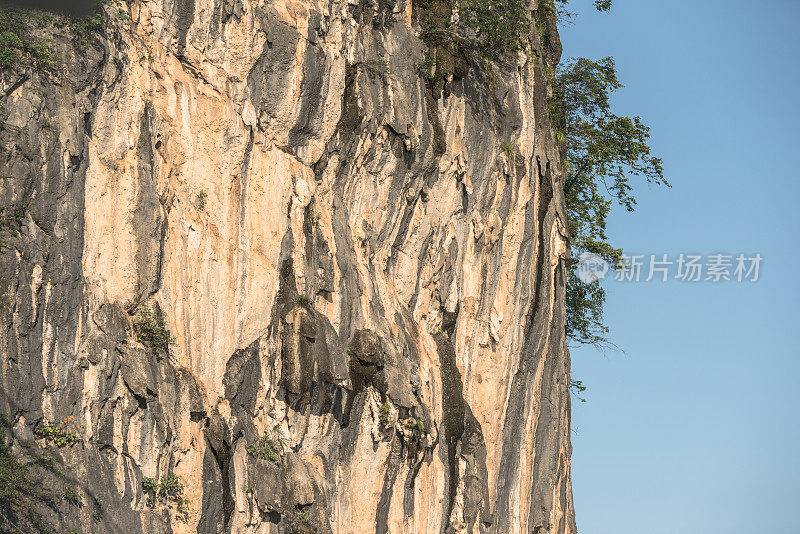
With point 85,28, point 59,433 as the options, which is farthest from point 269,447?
point 85,28

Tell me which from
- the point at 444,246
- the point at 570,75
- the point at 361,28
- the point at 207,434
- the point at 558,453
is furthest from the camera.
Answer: the point at 570,75

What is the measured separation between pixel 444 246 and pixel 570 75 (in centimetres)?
795

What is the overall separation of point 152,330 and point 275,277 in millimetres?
2683

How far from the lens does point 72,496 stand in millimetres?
14484

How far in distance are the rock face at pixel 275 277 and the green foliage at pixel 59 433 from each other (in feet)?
0.40

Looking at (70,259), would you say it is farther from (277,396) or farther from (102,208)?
(277,396)

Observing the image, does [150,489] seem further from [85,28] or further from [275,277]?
[85,28]

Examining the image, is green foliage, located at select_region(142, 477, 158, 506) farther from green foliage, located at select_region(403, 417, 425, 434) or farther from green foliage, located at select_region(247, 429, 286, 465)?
green foliage, located at select_region(403, 417, 425, 434)

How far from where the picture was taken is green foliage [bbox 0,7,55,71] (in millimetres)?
14789

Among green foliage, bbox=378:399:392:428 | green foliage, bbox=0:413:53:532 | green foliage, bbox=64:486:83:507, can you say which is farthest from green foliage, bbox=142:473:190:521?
green foliage, bbox=378:399:392:428

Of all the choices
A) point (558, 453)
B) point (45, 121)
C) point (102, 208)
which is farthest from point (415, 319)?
point (45, 121)

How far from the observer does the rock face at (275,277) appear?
592 inches

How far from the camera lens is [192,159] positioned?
1731 centimetres

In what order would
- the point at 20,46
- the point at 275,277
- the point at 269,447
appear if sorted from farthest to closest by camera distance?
the point at 275,277, the point at 269,447, the point at 20,46
